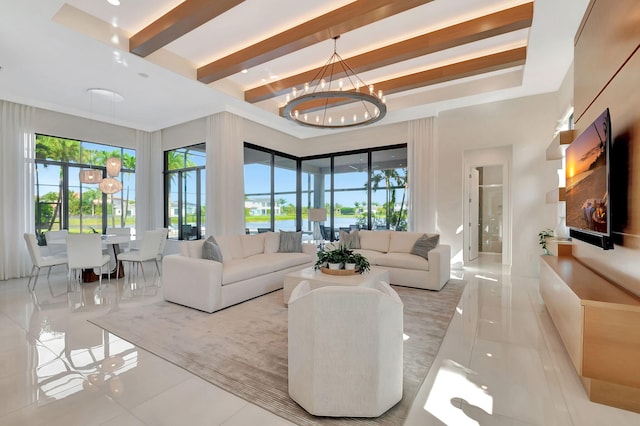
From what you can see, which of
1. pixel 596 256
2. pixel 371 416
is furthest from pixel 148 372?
pixel 596 256

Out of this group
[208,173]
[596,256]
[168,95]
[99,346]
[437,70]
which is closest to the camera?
[99,346]

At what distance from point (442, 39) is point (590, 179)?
8.09 ft

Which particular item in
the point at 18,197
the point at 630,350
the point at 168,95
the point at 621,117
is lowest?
the point at 630,350

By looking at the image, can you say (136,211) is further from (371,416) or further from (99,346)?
(371,416)

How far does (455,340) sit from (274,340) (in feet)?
5.72

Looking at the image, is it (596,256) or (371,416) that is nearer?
(371,416)

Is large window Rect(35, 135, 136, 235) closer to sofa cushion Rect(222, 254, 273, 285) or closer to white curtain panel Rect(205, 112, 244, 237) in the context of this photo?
white curtain panel Rect(205, 112, 244, 237)

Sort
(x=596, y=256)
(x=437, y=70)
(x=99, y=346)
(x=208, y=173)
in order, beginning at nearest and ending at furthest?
(x=99, y=346) < (x=596, y=256) < (x=437, y=70) < (x=208, y=173)

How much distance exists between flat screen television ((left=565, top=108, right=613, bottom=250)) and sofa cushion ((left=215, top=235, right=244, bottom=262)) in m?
4.44

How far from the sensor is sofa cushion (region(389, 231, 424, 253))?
551 centimetres

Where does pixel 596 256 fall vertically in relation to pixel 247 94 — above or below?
below

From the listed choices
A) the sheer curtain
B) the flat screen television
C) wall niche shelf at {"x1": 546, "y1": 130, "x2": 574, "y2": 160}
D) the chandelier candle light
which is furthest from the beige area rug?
the sheer curtain

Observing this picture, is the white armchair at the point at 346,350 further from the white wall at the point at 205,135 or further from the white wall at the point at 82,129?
the white wall at the point at 82,129

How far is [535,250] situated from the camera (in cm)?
556
